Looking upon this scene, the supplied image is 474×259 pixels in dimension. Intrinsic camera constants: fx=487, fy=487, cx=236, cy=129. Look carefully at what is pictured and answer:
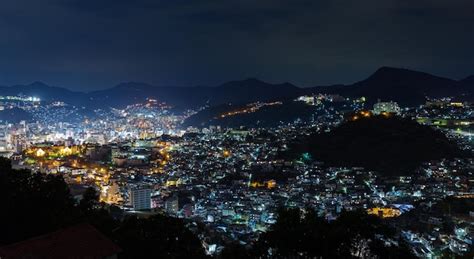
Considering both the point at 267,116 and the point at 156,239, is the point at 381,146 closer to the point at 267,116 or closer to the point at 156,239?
the point at 156,239

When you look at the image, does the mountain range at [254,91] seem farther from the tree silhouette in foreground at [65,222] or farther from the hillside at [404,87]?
the tree silhouette in foreground at [65,222]

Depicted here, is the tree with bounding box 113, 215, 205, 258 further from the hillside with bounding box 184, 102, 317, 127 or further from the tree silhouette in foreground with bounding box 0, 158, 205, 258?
the hillside with bounding box 184, 102, 317, 127

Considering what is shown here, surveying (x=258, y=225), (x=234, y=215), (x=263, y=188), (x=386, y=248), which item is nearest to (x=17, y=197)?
(x=386, y=248)

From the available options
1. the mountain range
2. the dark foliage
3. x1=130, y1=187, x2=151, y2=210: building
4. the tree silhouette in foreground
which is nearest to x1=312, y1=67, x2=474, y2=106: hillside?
the mountain range

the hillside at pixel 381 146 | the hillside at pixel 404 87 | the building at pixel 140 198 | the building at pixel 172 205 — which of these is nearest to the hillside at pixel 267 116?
the hillside at pixel 404 87

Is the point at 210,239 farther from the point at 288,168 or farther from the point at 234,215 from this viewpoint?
the point at 288,168

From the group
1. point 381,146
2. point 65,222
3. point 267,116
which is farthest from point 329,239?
point 267,116
